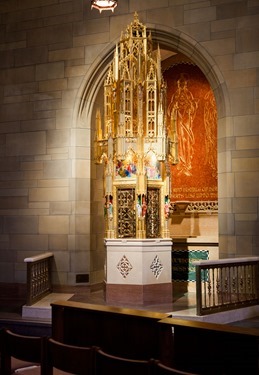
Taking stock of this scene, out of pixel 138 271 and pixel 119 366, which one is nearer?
pixel 119 366

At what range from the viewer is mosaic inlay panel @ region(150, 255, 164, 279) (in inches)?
307

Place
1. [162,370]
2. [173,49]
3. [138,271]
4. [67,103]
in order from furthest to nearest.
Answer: [67,103] < [173,49] < [138,271] < [162,370]

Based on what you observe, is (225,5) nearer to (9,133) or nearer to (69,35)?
(69,35)

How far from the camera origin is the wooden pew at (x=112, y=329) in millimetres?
4574

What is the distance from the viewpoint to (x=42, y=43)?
31.6 feet

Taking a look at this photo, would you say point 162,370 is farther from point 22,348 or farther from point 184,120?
point 184,120

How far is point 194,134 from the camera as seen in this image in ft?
34.5

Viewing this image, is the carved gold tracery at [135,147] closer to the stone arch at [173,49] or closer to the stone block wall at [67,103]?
the stone arch at [173,49]

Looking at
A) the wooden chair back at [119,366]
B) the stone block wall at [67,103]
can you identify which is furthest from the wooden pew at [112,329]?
the stone block wall at [67,103]

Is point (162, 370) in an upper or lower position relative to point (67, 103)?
lower

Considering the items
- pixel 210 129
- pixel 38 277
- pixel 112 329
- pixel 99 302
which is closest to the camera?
pixel 112 329

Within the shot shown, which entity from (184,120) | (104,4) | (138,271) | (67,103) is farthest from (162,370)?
(184,120)

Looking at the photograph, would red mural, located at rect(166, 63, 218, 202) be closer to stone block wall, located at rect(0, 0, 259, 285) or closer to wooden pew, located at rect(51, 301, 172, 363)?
stone block wall, located at rect(0, 0, 259, 285)

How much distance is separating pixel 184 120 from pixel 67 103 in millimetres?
2451
